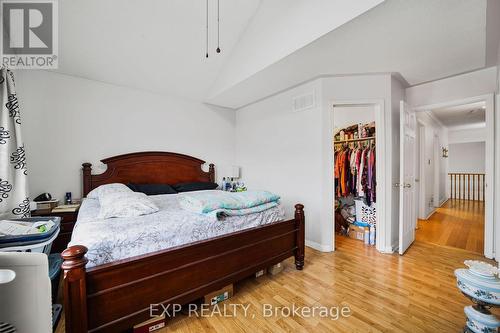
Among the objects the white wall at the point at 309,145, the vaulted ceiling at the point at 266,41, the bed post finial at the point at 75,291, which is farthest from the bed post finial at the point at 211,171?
the bed post finial at the point at 75,291

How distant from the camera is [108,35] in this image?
2.47m

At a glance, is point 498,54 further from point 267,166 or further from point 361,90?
point 267,166

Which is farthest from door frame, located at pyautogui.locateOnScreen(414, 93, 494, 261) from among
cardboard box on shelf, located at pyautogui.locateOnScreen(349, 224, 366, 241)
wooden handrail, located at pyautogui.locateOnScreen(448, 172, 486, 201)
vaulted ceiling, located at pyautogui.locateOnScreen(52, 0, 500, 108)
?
wooden handrail, located at pyautogui.locateOnScreen(448, 172, 486, 201)

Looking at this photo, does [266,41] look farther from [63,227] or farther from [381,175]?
[63,227]

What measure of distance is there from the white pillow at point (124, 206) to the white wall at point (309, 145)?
79.6 inches

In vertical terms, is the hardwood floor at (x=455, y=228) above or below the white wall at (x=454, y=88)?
below

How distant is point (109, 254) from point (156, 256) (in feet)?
0.86

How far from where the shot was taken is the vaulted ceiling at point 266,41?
1714 millimetres

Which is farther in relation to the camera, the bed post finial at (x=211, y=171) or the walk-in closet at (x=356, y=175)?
the bed post finial at (x=211, y=171)

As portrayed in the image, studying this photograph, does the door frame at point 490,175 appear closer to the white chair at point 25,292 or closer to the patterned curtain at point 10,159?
the white chair at point 25,292

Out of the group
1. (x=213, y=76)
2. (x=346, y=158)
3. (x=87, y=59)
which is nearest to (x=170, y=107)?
(x=213, y=76)

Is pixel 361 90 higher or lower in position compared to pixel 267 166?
higher

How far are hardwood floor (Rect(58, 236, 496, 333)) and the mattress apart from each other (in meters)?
0.61

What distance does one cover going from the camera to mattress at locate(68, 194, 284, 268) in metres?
1.25
